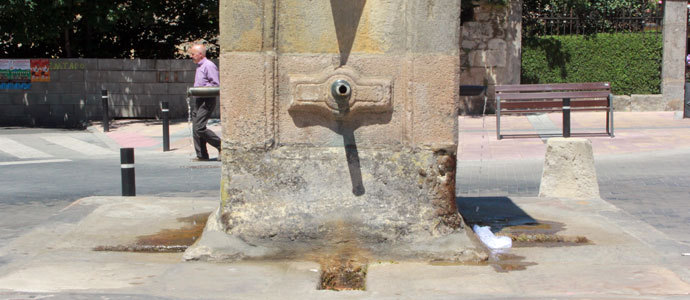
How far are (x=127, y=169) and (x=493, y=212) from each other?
130 inches

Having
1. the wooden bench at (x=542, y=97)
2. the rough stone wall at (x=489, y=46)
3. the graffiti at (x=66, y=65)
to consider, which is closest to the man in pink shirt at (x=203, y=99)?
the wooden bench at (x=542, y=97)

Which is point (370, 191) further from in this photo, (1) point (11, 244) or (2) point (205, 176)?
(2) point (205, 176)

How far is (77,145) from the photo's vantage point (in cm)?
1464

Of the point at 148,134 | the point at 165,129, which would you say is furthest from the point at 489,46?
the point at 165,129

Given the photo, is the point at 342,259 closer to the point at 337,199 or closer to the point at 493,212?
the point at 337,199

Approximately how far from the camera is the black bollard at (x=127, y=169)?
7.57 meters

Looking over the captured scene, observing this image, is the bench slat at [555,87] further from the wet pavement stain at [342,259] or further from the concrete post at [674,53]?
the wet pavement stain at [342,259]

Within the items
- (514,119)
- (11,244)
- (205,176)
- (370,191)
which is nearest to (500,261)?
(370,191)

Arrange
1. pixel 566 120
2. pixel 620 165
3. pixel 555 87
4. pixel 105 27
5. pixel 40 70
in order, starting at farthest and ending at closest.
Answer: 1. pixel 40 70
2. pixel 105 27
3. pixel 555 87
4. pixel 566 120
5. pixel 620 165

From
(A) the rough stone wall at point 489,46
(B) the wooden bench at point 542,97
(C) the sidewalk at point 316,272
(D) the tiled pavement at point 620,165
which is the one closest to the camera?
(C) the sidewalk at point 316,272

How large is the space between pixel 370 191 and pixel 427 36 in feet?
3.57

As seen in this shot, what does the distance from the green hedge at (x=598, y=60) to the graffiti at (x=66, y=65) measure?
10087mm

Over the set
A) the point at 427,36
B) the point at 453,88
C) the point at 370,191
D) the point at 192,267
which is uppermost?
the point at 427,36

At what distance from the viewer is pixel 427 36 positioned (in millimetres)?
5422
